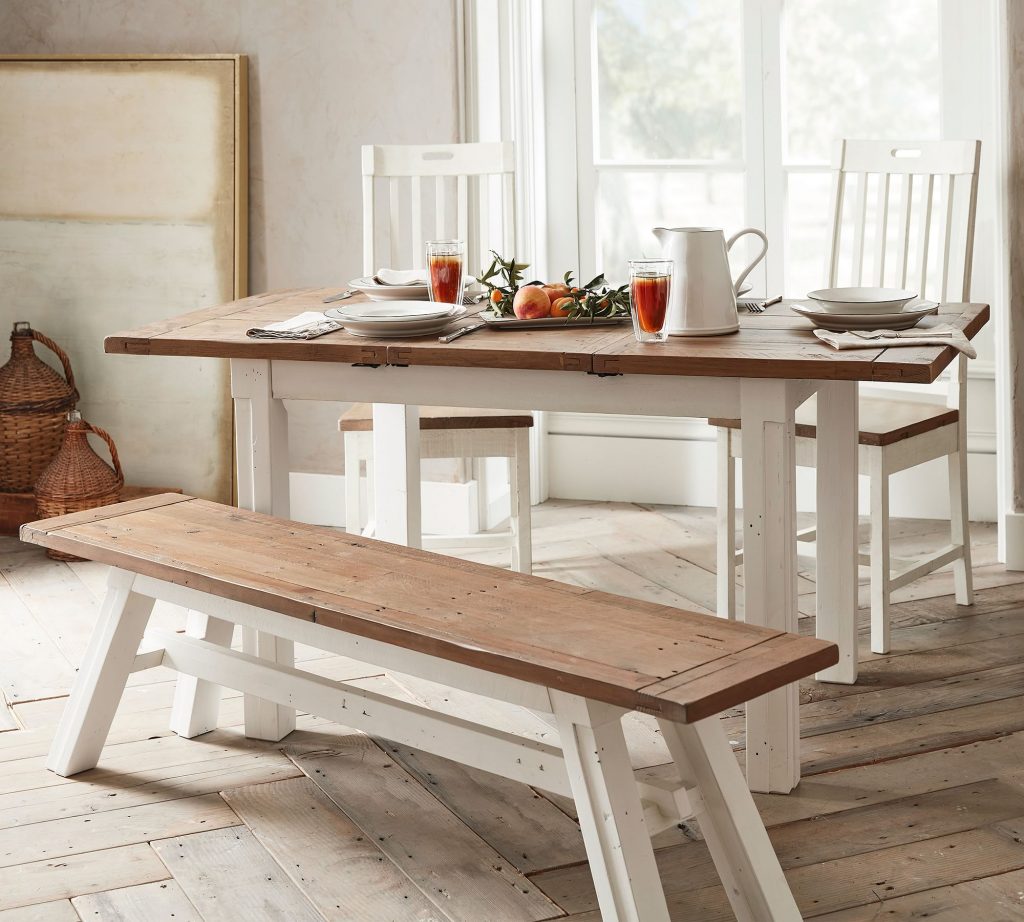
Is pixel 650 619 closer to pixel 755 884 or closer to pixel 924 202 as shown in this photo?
pixel 755 884

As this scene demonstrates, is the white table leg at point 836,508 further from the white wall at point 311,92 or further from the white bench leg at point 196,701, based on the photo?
the white wall at point 311,92

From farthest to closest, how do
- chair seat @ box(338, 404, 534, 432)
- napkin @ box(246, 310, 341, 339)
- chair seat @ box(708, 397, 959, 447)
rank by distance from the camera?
chair seat @ box(338, 404, 534, 432) → chair seat @ box(708, 397, 959, 447) → napkin @ box(246, 310, 341, 339)

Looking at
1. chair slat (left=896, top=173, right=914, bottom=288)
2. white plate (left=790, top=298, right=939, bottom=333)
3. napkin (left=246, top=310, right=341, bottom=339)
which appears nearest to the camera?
white plate (left=790, top=298, right=939, bottom=333)

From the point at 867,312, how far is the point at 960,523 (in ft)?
3.25

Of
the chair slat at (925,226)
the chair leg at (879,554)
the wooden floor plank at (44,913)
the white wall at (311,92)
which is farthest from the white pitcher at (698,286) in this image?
the white wall at (311,92)

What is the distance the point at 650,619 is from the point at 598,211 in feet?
8.01

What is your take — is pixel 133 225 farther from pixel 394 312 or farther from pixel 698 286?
pixel 698 286

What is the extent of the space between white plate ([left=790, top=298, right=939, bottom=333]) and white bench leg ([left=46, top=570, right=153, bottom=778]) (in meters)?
1.22

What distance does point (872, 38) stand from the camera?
3.68m

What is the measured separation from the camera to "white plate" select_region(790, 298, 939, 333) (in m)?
2.22

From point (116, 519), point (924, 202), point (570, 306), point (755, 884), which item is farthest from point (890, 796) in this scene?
point (924, 202)

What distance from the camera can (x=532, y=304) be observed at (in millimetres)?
Answer: 2387

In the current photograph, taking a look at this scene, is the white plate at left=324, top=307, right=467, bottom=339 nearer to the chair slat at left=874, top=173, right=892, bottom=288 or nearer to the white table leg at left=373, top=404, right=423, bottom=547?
the white table leg at left=373, top=404, right=423, bottom=547

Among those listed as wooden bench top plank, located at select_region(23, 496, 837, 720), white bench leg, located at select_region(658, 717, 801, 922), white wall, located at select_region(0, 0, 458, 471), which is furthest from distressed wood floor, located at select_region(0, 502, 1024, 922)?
white wall, located at select_region(0, 0, 458, 471)
